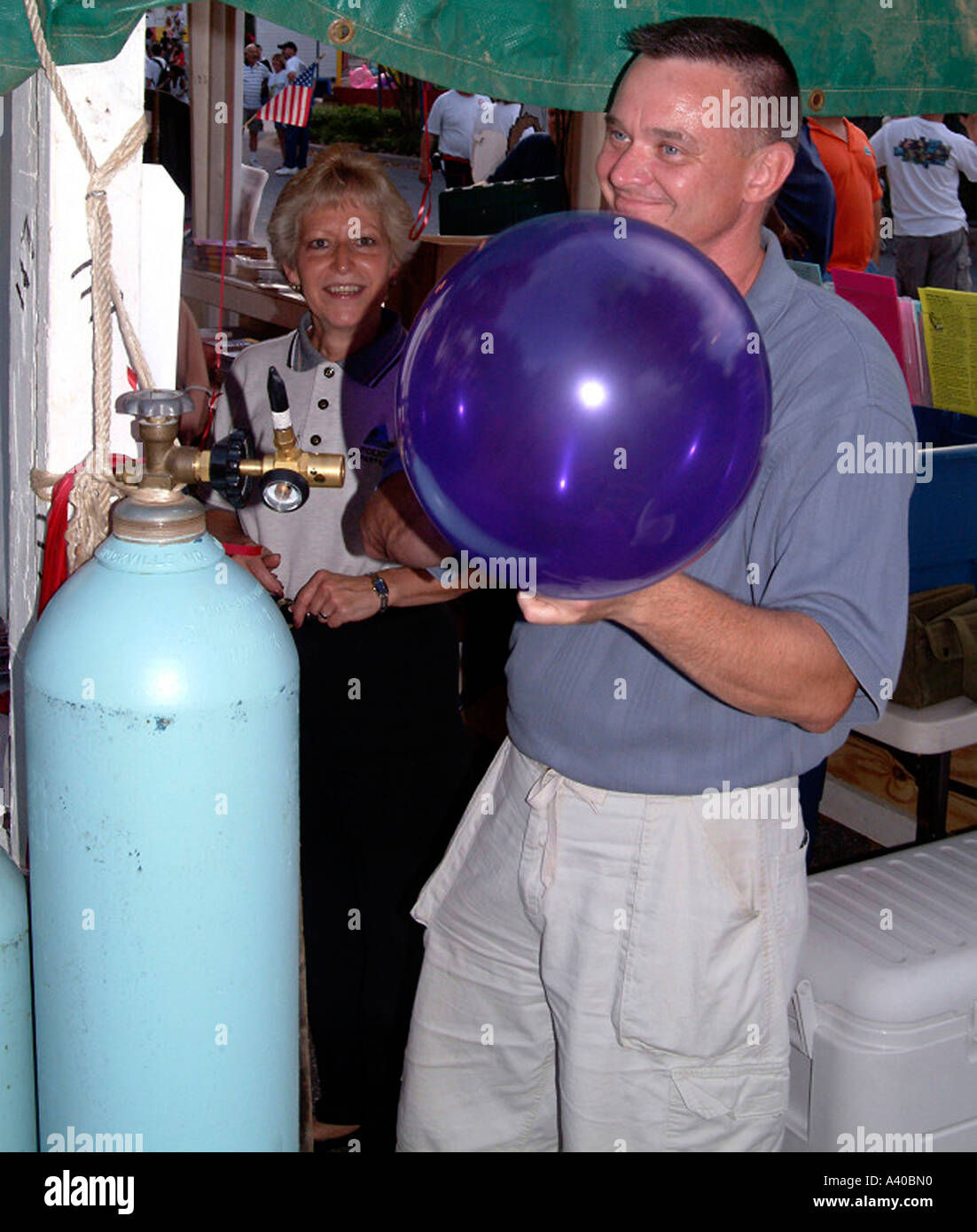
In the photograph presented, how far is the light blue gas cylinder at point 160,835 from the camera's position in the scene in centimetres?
137

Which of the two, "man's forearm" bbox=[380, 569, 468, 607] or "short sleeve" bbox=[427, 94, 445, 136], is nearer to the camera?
"man's forearm" bbox=[380, 569, 468, 607]

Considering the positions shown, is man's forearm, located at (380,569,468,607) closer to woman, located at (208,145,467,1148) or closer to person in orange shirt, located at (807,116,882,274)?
woman, located at (208,145,467,1148)

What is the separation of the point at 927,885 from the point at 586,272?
1682 mm

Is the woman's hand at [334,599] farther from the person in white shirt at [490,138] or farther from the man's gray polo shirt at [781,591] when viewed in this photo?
the person in white shirt at [490,138]

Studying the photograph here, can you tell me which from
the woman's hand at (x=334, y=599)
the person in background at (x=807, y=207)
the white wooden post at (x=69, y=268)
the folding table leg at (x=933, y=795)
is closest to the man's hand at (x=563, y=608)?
the white wooden post at (x=69, y=268)

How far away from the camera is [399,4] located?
1.68 metres

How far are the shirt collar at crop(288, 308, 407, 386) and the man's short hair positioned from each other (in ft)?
3.29

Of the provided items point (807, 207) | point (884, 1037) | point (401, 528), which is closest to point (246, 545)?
point (401, 528)

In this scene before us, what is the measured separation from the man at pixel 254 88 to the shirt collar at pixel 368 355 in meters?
17.6

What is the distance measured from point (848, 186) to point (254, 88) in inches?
630

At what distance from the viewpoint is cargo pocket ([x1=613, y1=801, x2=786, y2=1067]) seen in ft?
6.08

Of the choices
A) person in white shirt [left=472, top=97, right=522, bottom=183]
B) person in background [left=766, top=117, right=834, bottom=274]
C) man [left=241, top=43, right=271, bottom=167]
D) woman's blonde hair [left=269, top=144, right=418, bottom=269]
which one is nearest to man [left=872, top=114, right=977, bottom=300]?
person in white shirt [left=472, top=97, right=522, bottom=183]
